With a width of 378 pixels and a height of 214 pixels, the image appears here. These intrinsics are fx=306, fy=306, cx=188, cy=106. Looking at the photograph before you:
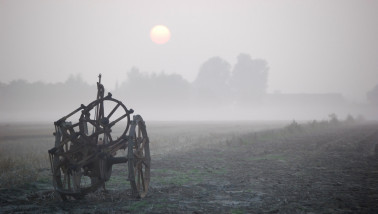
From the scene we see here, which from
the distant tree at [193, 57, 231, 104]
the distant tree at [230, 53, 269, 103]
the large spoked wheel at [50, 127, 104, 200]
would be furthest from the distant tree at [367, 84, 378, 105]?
the large spoked wheel at [50, 127, 104, 200]

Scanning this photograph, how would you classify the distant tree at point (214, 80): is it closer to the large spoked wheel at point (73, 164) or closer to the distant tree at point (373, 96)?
the distant tree at point (373, 96)

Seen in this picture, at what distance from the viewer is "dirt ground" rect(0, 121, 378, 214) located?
6.90 m

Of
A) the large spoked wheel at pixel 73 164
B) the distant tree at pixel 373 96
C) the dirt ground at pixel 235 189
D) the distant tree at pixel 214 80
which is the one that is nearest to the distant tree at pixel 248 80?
the distant tree at pixel 214 80

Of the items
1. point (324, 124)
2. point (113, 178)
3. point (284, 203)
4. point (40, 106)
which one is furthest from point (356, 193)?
point (40, 106)

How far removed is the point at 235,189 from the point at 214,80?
89.6 meters

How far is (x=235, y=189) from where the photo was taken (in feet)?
29.0

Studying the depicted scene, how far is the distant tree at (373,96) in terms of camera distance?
Answer: 141 m

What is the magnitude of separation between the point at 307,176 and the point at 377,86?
155 metres

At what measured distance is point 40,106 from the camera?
82500 mm

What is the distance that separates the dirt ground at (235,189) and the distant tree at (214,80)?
8033cm

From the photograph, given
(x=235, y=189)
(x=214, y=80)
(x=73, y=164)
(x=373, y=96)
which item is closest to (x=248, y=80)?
(x=214, y=80)

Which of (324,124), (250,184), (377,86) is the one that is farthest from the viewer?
(377,86)

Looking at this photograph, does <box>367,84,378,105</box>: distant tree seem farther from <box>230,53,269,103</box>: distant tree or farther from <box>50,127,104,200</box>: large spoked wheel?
<box>50,127,104,200</box>: large spoked wheel

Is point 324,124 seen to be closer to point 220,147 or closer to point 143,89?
point 220,147
